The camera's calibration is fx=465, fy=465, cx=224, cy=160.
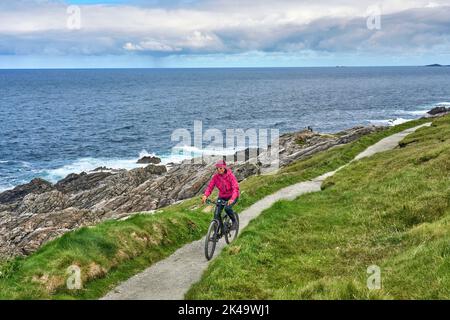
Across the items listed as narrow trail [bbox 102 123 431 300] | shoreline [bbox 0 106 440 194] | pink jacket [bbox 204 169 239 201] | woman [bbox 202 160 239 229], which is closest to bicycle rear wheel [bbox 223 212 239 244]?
narrow trail [bbox 102 123 431 300]

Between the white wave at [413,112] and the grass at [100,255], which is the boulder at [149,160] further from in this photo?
the white wave at [413,112]

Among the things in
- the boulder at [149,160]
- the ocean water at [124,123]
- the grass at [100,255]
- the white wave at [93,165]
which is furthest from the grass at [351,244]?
the ocean water at [124,123]

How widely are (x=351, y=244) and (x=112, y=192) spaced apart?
41.8 meters

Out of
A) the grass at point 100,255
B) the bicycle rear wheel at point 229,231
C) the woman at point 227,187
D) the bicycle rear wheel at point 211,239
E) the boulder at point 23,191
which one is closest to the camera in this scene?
the grass at point 100,255

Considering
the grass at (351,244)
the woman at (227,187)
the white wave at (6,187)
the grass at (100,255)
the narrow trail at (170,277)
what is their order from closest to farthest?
1. the grass at (351,244)
2. the grass at (100,255)
3. the narrow trail at (170,277)
4. the woman at (227,187)
5. the white wave at (6,187)

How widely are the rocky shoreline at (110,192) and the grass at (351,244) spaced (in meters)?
21.4

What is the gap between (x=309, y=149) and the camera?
60.9m

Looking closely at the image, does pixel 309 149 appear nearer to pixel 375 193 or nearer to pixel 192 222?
pixel 375 193

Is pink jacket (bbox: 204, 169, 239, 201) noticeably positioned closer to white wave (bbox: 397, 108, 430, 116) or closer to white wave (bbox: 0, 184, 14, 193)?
white wave (bbox: 0, 184, 14, 193)

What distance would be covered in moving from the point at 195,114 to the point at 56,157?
230ft

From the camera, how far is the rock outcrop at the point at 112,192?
4103cm

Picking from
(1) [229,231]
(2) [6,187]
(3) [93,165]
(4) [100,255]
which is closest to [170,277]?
(4) [100,255]

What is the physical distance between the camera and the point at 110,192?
56.5m

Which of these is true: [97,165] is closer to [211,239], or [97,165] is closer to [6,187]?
[6,187]
